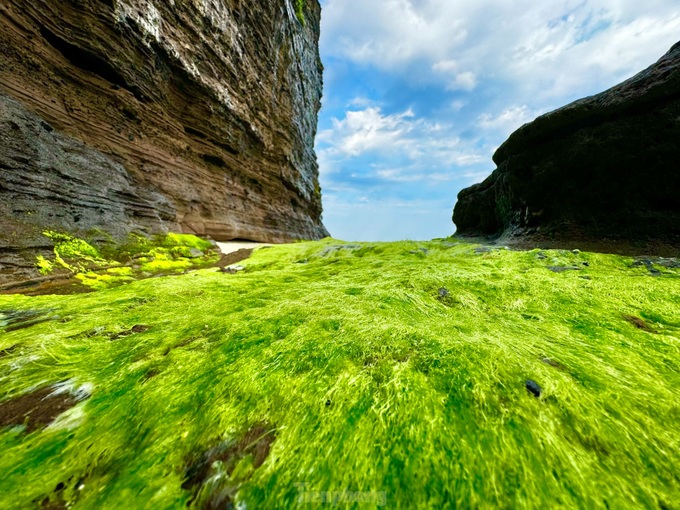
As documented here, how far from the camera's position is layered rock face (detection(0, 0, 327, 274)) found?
27.8 ft

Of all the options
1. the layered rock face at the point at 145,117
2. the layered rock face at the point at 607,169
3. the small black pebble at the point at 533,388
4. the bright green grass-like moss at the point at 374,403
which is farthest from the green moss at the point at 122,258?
the layered rock face at the point at 607,169

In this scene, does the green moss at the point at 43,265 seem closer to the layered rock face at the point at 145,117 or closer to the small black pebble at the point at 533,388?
the layered rock face at the point at 145,117

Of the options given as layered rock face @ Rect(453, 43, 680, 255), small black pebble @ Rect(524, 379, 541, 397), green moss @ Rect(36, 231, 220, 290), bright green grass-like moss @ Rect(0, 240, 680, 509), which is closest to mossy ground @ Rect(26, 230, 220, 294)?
green moss @ Rect(36, 231, 220, 290)

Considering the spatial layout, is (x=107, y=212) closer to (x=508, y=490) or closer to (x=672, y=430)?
(x=508, y=490)

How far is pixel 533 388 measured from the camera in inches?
77.1

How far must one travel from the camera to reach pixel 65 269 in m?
7.42

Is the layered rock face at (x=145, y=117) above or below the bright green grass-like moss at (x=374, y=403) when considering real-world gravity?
above

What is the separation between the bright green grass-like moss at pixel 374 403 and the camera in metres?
1.41

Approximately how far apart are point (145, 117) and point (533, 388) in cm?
1941

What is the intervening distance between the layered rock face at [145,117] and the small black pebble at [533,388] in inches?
441

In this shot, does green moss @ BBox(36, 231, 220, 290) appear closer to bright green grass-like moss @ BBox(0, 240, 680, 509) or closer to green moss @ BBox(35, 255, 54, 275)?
green moss @ BBox(35, 255, 54, 275)

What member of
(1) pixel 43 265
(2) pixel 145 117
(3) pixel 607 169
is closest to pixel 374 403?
(1) pixel 43 265

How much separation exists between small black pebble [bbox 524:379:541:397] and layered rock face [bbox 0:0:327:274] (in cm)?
1121

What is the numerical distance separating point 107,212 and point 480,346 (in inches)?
544
